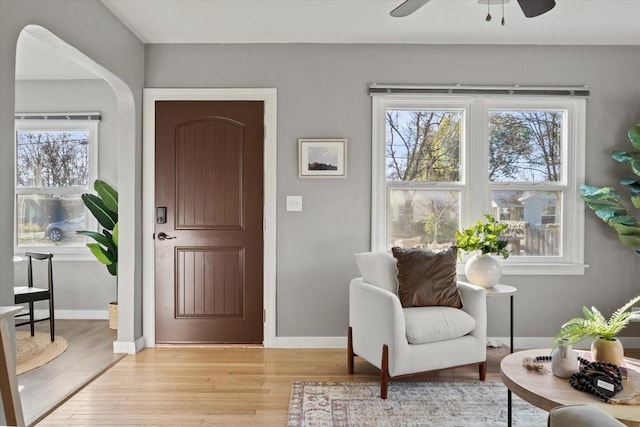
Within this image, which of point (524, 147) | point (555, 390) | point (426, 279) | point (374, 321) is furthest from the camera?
point (524, 147)

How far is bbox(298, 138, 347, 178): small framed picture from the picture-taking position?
401 centimetres

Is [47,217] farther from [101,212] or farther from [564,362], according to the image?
[564,362]

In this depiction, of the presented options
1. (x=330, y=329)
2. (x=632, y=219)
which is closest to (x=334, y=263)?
(x=330, y=329)

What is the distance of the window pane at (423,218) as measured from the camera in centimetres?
409

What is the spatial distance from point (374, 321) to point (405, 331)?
22 centimetres

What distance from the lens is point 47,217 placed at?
5066mm

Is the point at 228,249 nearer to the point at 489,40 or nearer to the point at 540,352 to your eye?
the point at 540,352

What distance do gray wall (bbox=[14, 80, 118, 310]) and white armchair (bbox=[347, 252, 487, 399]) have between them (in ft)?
9.64

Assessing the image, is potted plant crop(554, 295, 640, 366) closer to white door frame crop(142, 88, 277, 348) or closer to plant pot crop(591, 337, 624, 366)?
plant pot crop(591, 337, 624, 366)

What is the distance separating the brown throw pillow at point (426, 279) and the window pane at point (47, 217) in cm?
347

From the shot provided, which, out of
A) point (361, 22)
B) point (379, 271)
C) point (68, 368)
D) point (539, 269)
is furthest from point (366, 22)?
point (68, 368)

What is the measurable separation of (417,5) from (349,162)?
1.65 meters

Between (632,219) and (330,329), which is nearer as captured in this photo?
(632,219)

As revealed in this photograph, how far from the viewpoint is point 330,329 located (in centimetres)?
405
